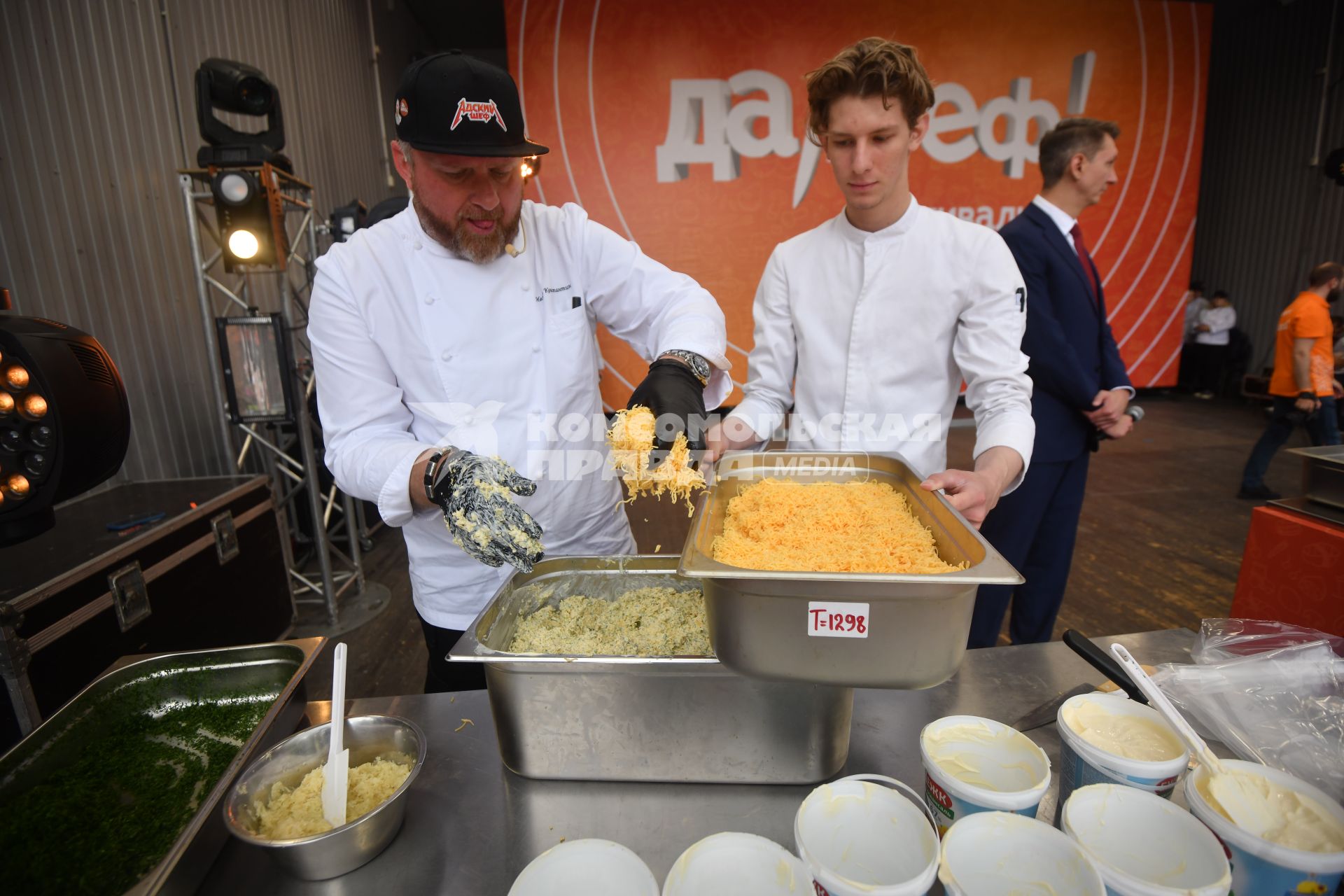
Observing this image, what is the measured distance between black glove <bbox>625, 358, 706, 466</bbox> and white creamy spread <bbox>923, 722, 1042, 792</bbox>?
0.73m

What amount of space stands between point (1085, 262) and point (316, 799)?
315 centimetres

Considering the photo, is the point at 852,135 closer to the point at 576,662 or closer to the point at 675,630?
the point at 675,630

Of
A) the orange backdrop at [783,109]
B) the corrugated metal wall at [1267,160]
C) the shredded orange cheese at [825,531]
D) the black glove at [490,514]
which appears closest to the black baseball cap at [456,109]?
the black glove at [490,514]

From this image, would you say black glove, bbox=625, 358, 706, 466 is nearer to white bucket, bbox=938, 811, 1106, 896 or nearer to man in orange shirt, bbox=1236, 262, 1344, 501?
white bucket, bbox=938, 811, 1106, 896

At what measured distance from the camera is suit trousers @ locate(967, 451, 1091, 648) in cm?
252

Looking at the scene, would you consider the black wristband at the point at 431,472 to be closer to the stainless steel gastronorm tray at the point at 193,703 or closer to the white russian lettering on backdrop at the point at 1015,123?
the stainless steel gastronorm tray at the point at 193,703

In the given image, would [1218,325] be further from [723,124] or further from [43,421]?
[43,421]

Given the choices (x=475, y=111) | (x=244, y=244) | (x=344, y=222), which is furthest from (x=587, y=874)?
(x=344, y=222)

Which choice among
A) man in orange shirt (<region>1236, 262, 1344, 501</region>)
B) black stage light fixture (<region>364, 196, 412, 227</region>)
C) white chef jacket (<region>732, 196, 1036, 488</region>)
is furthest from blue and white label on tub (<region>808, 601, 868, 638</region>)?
man in orange shirt (<region>1236, 262, 1344, 501</region>)

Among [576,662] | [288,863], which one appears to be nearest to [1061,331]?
[576,662]

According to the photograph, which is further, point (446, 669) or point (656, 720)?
point (446, 669)

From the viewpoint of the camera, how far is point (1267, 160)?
924cm

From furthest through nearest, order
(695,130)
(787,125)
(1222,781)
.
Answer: (787,125) < (695,130) < (1222,781)

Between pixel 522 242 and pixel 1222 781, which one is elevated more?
pixel 522 242
